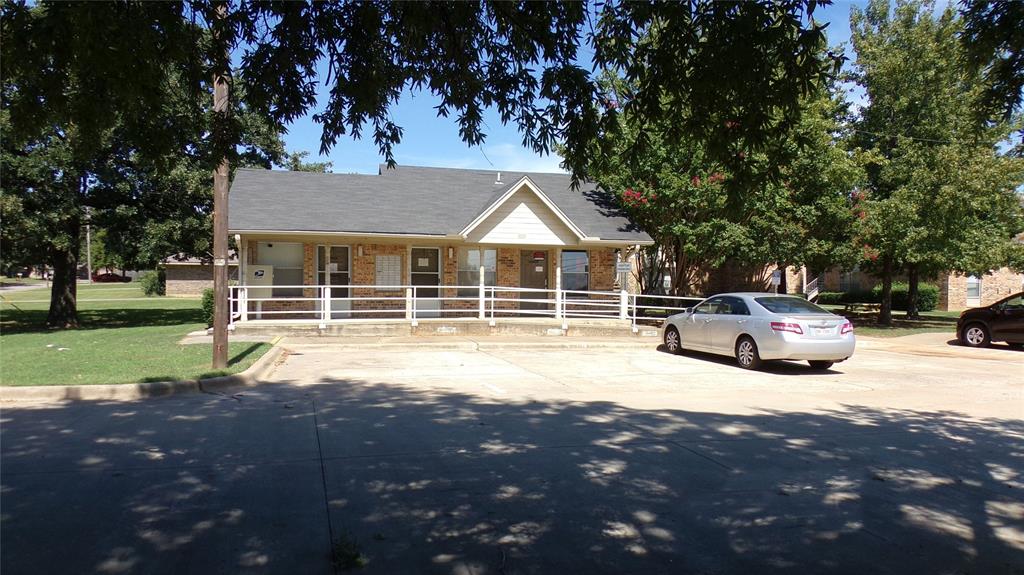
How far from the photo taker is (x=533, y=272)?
72.5ft

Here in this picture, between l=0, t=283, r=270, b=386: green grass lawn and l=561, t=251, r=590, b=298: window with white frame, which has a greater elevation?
Result: l=561, t=251, r=590, b=298: window with white frame

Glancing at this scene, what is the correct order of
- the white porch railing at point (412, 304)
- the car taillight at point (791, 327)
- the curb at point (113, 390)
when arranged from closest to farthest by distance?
1. the curb at point (113, 390)
2. the car taillight at point (791, 327)
3. the white porch railing at point (412, 304)

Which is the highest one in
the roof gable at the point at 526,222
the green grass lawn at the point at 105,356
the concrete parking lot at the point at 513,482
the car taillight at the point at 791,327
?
the roof gable at the point at 526,222

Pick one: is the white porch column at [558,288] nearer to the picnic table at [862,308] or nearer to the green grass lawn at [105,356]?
the green grass lawn at [105,356]

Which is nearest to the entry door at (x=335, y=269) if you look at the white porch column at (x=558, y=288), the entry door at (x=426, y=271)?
the entry door at (x=426, y=271)

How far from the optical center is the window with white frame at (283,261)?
19625 millimetres

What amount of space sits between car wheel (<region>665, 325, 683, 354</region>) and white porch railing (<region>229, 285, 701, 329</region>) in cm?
279

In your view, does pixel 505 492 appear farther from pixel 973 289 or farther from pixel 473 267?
pixel 973 289

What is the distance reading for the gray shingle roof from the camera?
18.6 m

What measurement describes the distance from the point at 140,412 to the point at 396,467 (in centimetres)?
421

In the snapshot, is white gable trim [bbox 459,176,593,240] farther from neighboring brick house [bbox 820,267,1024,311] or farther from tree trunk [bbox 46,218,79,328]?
neighboring brick house [bbox 820,267,1024,311]

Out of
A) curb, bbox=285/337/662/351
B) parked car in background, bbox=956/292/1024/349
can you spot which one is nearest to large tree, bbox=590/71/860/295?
parked car in background, bbox=956/292/1024/349

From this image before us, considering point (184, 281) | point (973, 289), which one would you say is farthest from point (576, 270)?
point (184, 281)

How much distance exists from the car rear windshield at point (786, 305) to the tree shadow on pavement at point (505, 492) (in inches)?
195
